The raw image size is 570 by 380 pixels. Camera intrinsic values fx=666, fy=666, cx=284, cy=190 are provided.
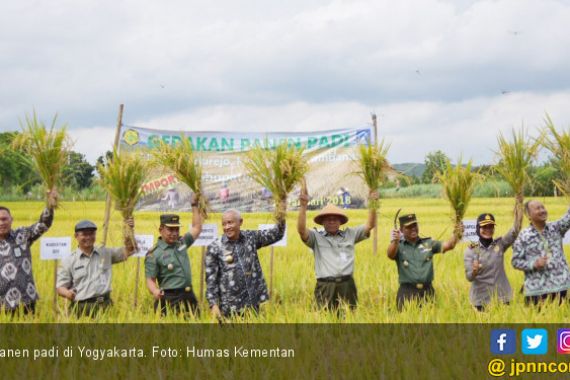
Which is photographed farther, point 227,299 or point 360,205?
point 360,205

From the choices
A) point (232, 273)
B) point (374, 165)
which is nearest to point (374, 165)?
point (374, 165)

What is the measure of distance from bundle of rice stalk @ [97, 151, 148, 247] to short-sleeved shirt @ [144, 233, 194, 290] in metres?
0.34

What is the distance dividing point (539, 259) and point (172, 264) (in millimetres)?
3716

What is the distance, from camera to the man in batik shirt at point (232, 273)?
248 inches

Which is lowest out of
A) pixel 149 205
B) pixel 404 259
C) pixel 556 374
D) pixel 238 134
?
pixel 556 374

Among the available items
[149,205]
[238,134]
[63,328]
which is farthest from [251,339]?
[238,134]

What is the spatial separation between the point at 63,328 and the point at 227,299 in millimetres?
1489

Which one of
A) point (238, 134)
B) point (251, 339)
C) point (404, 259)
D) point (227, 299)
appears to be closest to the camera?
point (251, 339)

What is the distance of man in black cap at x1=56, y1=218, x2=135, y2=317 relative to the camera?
21.5 ft

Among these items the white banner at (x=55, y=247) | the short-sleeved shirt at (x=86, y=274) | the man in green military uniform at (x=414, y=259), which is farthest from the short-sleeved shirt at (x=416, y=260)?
the white banner at (x=55, y=247)

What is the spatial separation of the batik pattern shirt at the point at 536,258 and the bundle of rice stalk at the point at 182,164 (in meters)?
3.28

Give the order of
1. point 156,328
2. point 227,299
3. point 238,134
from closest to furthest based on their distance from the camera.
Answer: point 156,328 → point 227,299 → point 238,134

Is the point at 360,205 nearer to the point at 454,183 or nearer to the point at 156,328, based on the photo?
the point at 454,183

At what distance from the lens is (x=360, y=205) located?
12.6 m
